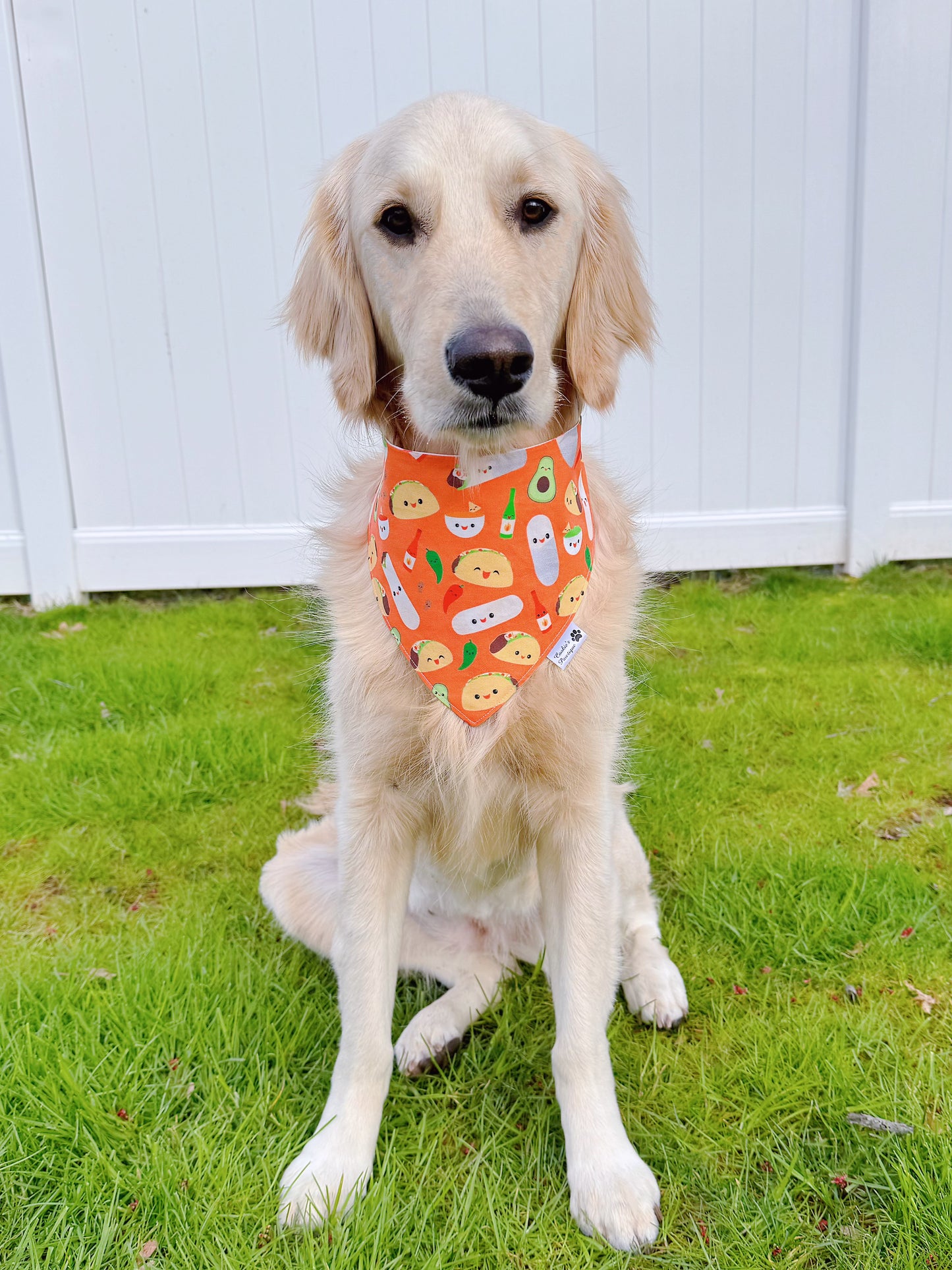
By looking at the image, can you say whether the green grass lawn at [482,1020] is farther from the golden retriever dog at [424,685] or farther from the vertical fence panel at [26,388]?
the vertical fence panel at [26,388]

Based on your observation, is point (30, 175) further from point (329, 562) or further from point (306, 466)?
point (329, 562)

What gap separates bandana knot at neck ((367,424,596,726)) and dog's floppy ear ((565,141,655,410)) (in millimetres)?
192

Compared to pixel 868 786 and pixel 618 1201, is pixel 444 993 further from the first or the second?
pixel 868 786

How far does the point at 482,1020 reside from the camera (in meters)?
1.98

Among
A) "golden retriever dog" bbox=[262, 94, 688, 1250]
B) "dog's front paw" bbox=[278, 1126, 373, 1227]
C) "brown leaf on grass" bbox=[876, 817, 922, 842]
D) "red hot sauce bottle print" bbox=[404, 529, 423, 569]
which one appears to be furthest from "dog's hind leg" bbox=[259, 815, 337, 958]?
"brown leaf on grass" bbox=[876, 817, 922, 842]

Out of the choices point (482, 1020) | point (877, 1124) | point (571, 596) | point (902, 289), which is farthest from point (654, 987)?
point (902, 289)

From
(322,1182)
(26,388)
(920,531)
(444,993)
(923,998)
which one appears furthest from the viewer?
(920,531)

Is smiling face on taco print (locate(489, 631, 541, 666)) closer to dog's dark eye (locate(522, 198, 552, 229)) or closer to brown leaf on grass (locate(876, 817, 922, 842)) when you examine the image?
dog's dark eye (locate(522, 198, 552, 229))

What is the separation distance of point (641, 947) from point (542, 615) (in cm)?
89

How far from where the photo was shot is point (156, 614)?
15.4 ft

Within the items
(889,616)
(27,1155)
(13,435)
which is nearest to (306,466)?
(13,435)

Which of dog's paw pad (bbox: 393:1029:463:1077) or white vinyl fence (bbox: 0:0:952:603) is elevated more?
white vinyl fence (bbox: 0:0:952:603)

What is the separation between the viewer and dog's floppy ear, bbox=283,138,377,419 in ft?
5.79

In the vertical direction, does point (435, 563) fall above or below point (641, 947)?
above
